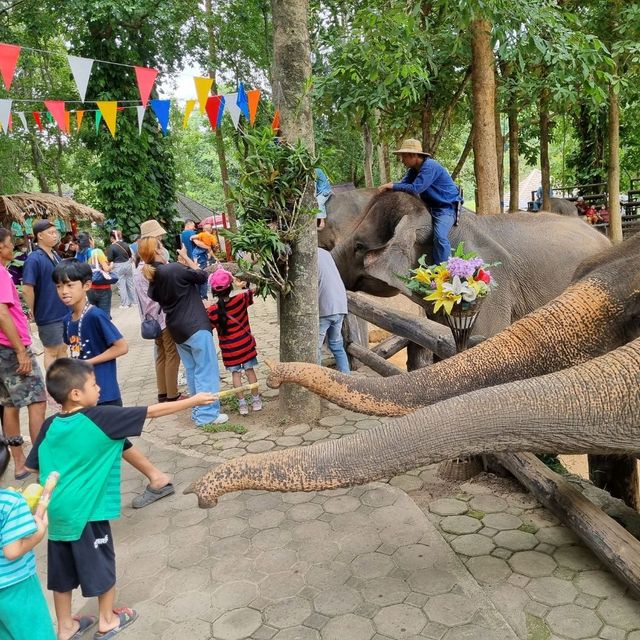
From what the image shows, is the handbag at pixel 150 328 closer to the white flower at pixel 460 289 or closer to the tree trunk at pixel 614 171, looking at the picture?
the white flower at pixel 460 289

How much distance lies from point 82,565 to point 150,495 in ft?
4.75

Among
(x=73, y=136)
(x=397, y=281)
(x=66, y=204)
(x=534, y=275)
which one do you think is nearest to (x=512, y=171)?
(x=534, y=275)

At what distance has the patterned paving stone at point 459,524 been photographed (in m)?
3.24

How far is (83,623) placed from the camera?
2.64m

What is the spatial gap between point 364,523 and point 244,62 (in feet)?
54.4

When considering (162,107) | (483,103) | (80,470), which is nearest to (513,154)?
(483,103)

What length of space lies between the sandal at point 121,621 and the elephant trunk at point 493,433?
1029mm

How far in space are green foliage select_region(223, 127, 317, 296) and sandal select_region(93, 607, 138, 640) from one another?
246 cm

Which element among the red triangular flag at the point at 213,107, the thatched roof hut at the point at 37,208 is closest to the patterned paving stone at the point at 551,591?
the red triangular flag at the point at 213,107

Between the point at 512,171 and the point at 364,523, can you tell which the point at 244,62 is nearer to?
the point at 512,171

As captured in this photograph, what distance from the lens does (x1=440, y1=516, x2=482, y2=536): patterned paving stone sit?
10.6ft

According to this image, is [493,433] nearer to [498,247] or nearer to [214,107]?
[498,247]

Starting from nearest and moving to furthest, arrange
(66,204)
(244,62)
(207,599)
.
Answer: (207,599) → (66,204) → (244,62)

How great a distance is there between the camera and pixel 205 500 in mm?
2057
